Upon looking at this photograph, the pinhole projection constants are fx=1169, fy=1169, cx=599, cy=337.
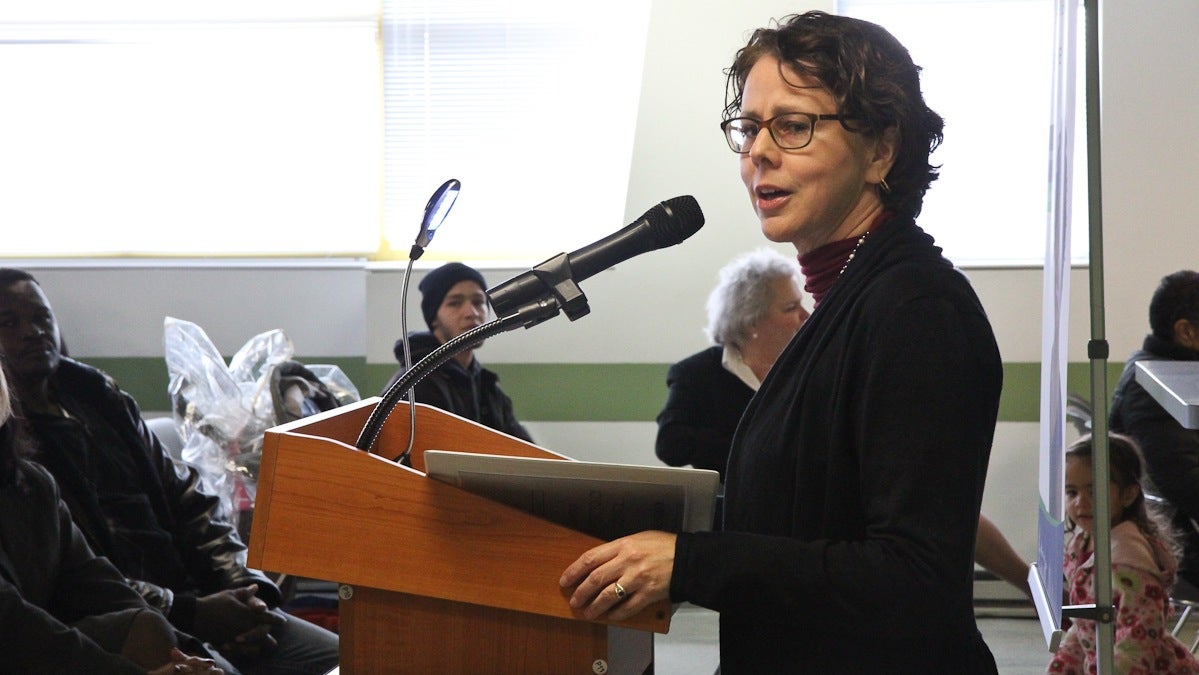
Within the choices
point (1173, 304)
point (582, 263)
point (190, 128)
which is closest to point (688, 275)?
point (1173, 304)

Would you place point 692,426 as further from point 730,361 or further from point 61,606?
point 61,606

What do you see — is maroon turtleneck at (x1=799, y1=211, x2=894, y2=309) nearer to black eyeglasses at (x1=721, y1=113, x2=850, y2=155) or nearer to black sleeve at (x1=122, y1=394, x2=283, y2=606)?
black eyeglasses at (x1=721, y1=113, x2=850, y2=155)

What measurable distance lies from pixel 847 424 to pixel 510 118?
4.05 m

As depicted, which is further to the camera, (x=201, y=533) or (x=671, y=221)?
(x=201, y=533)

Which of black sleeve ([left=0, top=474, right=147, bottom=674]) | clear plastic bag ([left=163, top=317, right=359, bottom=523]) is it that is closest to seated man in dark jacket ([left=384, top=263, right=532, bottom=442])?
clear plastic bag ([left=163, top=317, right=359, bottom=523])

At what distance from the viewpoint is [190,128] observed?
205 inches

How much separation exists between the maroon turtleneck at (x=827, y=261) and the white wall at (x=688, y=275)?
3383 mm

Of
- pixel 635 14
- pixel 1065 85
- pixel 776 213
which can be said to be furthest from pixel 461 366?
pixel 776 213

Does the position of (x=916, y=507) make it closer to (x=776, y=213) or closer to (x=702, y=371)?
(x=776, y=213)

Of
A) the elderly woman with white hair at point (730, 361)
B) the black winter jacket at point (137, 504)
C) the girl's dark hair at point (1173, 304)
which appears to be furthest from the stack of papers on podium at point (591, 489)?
the girl's dark hair at point (1173, 304)

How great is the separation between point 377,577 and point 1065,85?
1.45 meters

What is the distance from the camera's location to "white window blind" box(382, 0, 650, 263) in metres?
4.95

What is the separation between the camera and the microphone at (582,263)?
119cm

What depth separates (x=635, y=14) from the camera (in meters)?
4.89
